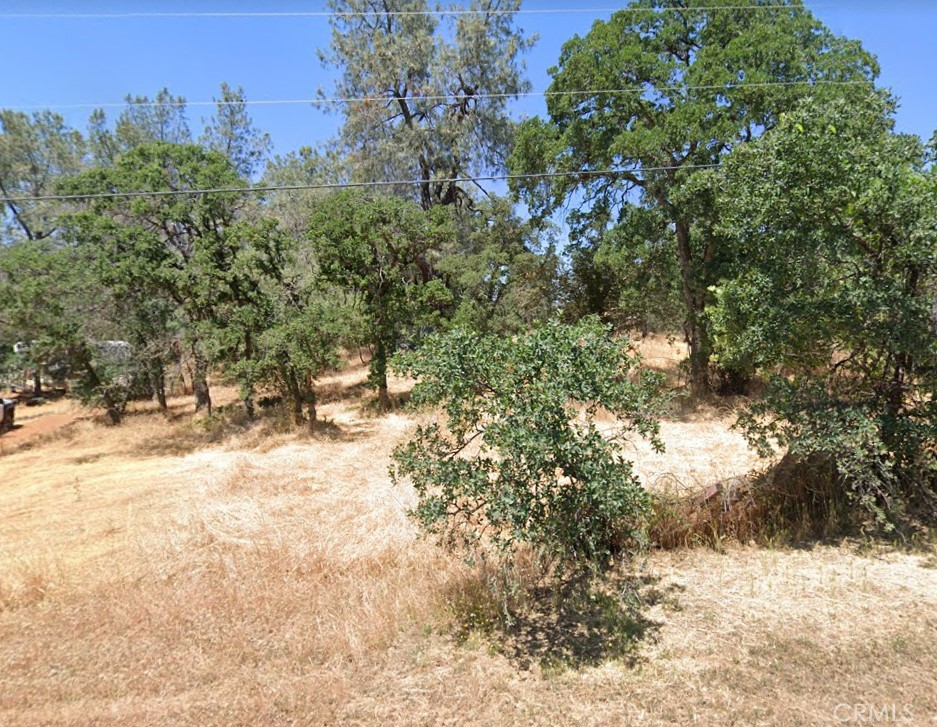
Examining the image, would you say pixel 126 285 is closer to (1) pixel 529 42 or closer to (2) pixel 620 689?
(2) pixel 620 689

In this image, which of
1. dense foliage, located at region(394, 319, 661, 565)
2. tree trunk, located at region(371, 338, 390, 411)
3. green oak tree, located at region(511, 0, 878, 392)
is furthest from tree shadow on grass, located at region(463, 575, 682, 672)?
tree trunk, located at region(371, 338, 390, 411)

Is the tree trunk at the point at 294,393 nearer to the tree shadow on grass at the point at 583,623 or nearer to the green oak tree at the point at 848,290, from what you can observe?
the tree shadow on grass at the point at 583,623

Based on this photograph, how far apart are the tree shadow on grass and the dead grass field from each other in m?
0.02

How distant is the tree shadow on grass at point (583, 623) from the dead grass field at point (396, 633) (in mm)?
25

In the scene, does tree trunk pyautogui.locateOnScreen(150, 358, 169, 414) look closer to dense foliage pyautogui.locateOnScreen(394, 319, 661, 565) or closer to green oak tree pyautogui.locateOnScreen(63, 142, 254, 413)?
green oak tree pyautogui.locateOnScreen(63, 142, 254, 413)

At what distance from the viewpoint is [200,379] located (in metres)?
18.0

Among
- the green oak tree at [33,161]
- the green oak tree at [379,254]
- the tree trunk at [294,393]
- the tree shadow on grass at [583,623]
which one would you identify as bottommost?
the tree shadow on grass at [583,623]

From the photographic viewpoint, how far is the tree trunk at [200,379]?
1658cm

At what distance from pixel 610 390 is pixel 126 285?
14242 mm

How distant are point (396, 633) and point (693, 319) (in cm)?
1264

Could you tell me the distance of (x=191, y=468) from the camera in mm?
13367

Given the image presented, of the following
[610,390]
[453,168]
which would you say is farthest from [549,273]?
[610,390]

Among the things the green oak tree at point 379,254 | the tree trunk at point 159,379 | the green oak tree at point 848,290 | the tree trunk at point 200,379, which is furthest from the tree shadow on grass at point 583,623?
the tree trunk at point 159,379

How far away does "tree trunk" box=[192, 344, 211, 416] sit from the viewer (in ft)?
54.4
